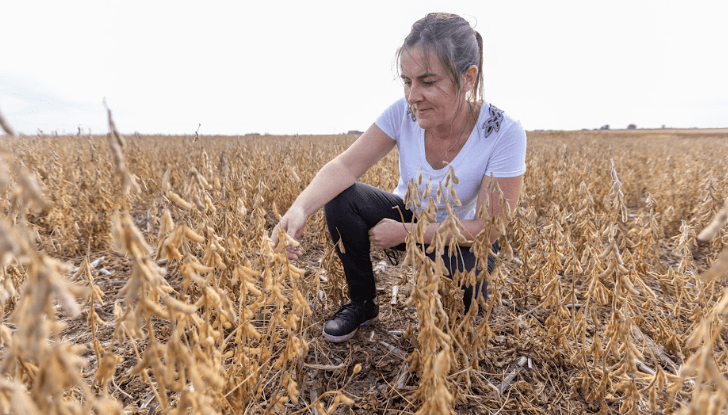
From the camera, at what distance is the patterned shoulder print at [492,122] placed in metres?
2.18

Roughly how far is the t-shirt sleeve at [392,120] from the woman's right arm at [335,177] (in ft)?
0.10

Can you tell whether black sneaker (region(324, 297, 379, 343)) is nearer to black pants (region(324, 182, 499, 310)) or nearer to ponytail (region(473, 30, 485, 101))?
black pants (region(324, 182, 499, 310))

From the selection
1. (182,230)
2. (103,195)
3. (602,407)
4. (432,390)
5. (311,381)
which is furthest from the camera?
(103,195)

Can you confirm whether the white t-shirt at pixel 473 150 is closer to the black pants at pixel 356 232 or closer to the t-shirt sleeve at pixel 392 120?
the t-shirt sleeve at pixel 392 120

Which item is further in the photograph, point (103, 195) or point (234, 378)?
point (103, 195)

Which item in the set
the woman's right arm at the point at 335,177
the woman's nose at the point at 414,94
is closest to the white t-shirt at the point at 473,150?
the woman's right arm at the point at 335,177

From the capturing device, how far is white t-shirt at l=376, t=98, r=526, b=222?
6.92 feet

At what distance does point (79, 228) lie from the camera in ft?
11.3

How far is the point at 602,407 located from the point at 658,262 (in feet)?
6.31

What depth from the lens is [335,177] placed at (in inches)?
85.5

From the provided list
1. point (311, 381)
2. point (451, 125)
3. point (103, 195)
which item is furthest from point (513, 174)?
point (103, 195)

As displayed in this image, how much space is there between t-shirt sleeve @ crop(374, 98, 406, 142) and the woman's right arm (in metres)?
0.03

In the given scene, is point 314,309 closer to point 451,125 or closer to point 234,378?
Result: point 234,378

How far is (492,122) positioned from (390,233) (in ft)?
2.97
